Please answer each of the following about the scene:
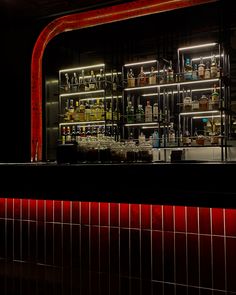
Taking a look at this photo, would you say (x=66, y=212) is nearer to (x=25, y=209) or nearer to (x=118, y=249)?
(x=25, y=209)

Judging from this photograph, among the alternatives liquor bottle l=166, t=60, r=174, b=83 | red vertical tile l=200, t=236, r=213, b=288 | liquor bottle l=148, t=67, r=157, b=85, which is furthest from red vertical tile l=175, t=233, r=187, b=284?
liquor bottle l=148, t=67, r=157, b=85

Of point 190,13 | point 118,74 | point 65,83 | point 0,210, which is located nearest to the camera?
point 0,210

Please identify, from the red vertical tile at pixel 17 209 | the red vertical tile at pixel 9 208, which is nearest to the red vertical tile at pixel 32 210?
the red vertical tile at pixel 17 209

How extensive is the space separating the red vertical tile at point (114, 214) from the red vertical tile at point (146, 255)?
9.8 inches

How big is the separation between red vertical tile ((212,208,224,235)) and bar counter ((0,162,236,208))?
37 cm

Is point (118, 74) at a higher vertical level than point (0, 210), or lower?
higher

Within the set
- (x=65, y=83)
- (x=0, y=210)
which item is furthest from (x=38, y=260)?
(x=65, y=83)

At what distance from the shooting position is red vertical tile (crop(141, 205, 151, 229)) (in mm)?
2955

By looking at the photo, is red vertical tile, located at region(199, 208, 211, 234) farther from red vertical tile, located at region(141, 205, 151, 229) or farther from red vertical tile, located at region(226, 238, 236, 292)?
red vertical tile, located at region(141, 205, 151, 229)

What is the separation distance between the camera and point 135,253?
3.02 meters

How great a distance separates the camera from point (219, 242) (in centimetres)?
272

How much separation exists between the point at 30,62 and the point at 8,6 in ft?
2.83

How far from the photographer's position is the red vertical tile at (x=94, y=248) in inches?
125

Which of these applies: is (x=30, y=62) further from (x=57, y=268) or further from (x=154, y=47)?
(x=57, y=268)
